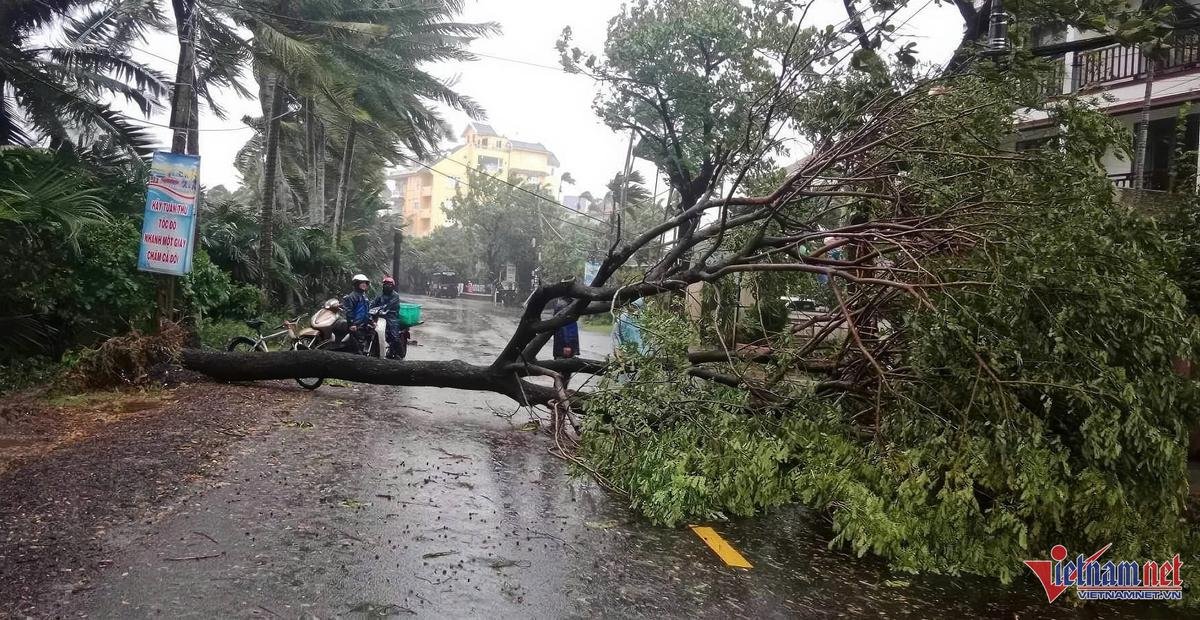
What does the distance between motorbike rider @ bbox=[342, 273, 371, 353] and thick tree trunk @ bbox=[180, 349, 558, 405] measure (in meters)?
1.54

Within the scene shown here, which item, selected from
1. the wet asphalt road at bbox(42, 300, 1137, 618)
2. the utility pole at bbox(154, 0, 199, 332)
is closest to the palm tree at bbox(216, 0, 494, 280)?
the utility pole at bbox(154, 0, 199, 332)

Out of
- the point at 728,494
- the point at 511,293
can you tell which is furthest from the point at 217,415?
the point at 511,293

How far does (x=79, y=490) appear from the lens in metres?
5.47

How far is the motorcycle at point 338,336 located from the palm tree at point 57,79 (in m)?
4.44

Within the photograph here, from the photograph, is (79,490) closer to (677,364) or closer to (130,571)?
(130,571)

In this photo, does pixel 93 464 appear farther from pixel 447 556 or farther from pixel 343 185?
pixel 343 185

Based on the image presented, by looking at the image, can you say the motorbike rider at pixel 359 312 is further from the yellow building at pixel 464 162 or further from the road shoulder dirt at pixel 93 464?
the yellow building at pixel 464 162

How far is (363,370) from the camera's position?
31.2 feet

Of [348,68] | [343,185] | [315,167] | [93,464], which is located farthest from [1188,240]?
[315,167]

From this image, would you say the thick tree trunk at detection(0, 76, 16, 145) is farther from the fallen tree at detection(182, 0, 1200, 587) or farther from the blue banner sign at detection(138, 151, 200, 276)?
the fallen tree at detection(182, 0, 1200, 587)

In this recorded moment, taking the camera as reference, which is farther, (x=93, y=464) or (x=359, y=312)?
(x=359, y=312)

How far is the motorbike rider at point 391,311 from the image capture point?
1270 cm

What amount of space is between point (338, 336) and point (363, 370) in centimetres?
202

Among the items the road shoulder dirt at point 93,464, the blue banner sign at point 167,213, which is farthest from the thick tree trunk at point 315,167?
the road shoulder dirt at point 93,464
